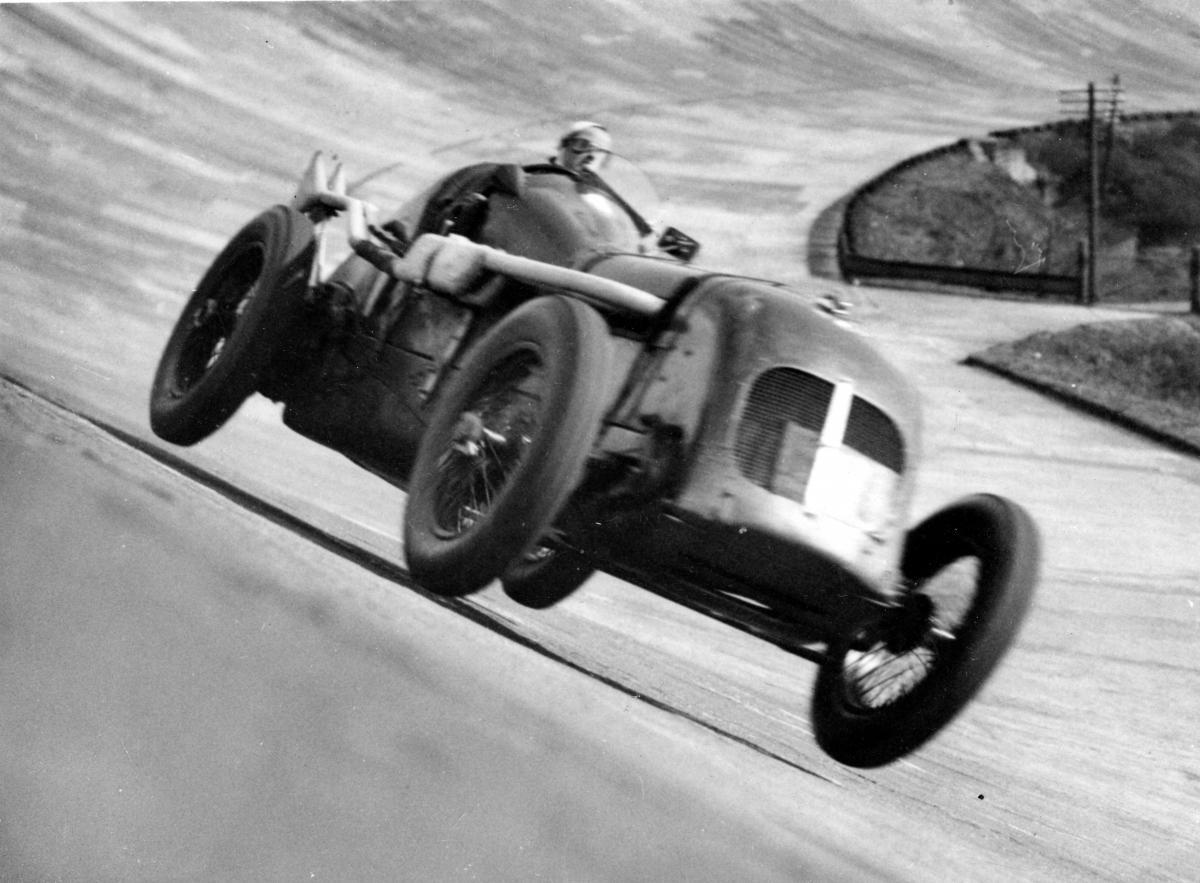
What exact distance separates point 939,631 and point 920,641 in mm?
55

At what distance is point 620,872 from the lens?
380 cm

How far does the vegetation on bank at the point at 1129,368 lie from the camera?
3.98m

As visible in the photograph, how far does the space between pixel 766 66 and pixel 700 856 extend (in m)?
3.16

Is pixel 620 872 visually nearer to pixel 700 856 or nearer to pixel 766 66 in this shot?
pixel 700 856

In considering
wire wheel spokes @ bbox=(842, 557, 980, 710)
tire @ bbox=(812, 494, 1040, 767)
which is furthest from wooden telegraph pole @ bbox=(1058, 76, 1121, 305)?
wire wheel spokes @ bbox=(842, 557, 980, 710)

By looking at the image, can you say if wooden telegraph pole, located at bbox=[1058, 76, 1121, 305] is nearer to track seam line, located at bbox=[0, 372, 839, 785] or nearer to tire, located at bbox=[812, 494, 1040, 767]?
tire, located at bbox=[812, 494, 1040, 767]

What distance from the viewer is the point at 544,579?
3.98m

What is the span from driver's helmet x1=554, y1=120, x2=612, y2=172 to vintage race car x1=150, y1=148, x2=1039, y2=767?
26 cm

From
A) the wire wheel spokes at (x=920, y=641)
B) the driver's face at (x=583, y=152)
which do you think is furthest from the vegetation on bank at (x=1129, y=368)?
the driver's face at (x=583, y=152)

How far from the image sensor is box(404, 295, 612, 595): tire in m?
3.03

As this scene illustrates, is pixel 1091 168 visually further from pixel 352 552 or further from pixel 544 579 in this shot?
pixel 352 552

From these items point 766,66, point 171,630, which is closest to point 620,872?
point 171,630

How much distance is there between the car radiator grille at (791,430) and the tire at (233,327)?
5.92 feet

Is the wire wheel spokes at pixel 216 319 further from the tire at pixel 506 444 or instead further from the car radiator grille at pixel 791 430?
the car radiator grille at pixel 791 430
